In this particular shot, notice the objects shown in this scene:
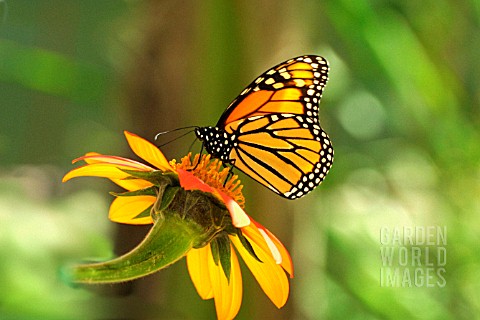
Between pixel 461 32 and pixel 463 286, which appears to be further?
pixel 461 32

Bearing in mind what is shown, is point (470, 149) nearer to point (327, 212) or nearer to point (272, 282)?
point (327, 212)

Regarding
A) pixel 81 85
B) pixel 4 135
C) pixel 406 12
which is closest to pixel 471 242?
pixel 406 12

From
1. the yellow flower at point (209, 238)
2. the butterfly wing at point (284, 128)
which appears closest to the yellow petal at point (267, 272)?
the yellow flower at point (209, 238)

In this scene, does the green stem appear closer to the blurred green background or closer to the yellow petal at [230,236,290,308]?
the yellow petal at [230,236,290,308]

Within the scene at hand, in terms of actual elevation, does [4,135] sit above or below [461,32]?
below

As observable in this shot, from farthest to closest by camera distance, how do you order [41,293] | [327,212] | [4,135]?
1. [4,135]
2. [327,212]
3. [41,293]

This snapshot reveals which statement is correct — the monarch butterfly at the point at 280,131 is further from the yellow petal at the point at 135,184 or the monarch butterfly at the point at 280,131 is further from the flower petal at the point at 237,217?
the flower petal at the point at 237,217

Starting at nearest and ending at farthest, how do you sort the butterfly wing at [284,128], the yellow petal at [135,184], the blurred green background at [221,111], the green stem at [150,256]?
the green stem at [150,256] → the yellow petal at [135,184] → the butterfly wing at [284,128] → the blurred green background at [221,111]

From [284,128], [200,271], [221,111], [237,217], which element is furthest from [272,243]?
[221,111]
